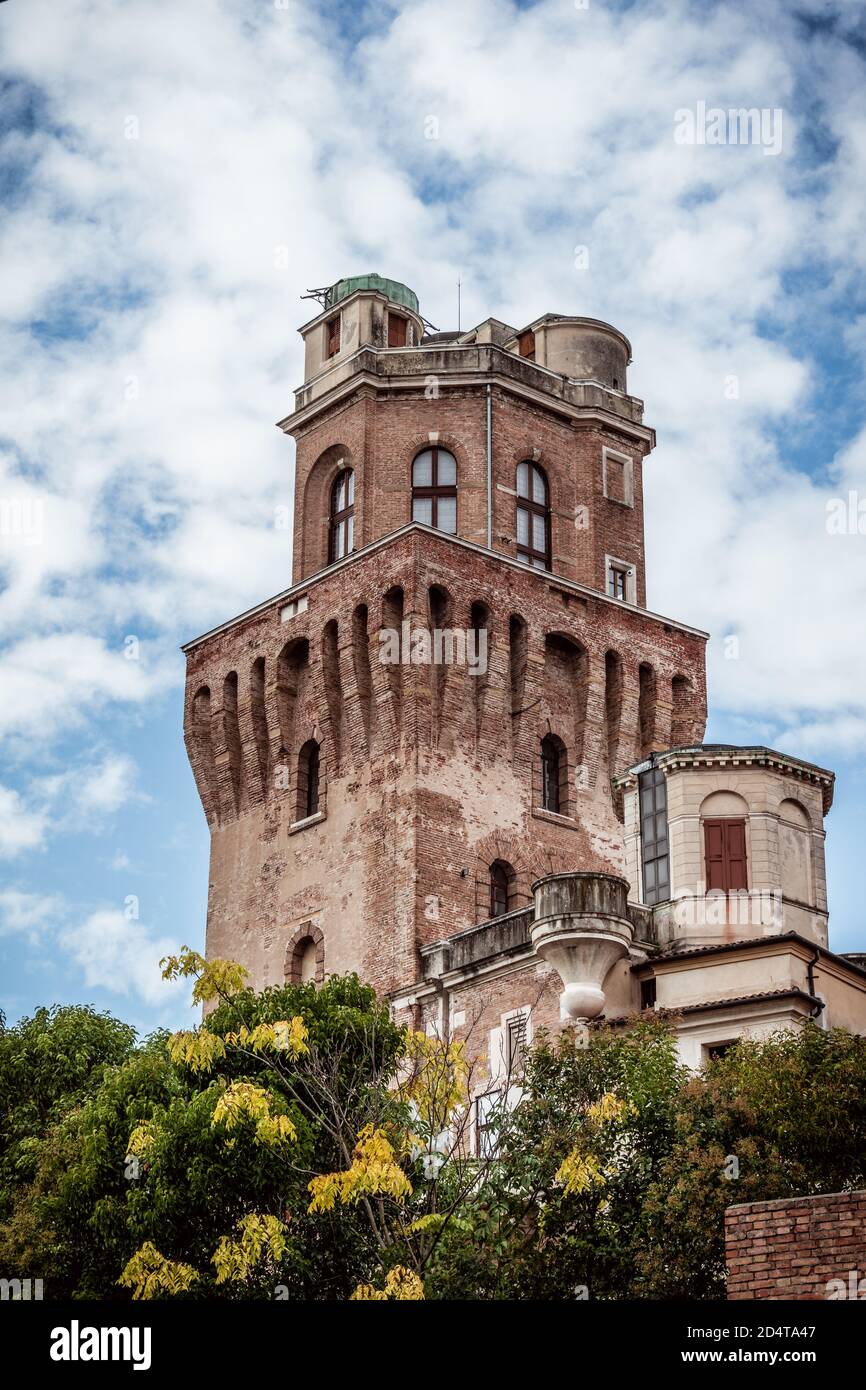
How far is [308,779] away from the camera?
157 feet

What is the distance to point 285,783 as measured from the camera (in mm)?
47844

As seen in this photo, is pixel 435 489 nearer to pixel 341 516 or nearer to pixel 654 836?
pixel 341 516

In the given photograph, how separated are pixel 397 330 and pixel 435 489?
5.24 metres

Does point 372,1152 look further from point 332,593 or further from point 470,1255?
point 332,593

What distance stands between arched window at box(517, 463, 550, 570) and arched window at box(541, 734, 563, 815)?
471 centimetres

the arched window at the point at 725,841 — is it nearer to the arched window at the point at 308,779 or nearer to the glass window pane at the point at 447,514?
the arched window at the point at 308,779

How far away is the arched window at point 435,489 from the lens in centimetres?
4953

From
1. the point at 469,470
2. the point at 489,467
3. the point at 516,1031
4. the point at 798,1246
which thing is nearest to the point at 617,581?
the point at 489,467

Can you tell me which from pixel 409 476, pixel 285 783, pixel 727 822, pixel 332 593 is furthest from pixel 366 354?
pixel 727 822

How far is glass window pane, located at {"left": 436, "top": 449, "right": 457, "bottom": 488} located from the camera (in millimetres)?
49938

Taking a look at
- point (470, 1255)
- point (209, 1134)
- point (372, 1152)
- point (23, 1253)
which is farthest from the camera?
point (23, 1253)

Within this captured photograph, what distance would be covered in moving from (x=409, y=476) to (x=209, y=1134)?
76.4ft

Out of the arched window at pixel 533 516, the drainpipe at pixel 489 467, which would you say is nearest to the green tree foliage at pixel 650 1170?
the drainpipe at pixel 489 467

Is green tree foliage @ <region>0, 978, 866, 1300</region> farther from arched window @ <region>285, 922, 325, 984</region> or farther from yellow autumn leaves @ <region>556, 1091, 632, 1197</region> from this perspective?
arched window @ <region>285, 922, 325, 984</region>
